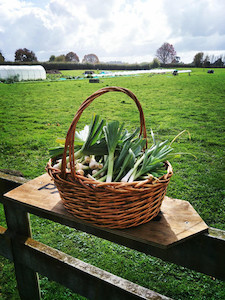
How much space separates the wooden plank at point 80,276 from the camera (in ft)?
4.19

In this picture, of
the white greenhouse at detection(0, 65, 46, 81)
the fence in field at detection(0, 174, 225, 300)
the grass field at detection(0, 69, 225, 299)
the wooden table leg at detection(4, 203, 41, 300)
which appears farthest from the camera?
the white greenhouse at detection(0, 65, 46, 81)

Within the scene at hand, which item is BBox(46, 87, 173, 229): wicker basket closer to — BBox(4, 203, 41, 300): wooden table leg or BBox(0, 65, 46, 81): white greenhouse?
BBox(4, 203, 41, 300): wooden table leg

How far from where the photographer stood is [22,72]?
2453cm

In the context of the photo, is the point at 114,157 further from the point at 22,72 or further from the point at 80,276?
the point at 22,72

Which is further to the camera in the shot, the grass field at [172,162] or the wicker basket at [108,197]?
the grass field at [172,162]

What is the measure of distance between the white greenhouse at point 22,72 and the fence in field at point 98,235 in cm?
2424

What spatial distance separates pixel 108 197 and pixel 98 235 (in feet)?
1.04

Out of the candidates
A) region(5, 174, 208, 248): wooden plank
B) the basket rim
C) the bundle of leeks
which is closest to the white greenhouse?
region(5, 174, 208, 248): wooden plank

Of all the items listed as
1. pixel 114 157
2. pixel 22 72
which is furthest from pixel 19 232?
pixel 22 72

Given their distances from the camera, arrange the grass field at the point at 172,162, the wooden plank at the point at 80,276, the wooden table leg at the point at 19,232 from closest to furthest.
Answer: the wooden plank at the point at 80,276
the wooden table leg at the point at 19,232
the grass field at the point at 172,162

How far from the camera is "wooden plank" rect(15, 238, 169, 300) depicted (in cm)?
128

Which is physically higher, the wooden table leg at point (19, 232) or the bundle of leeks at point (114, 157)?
the bundle of leeks at point (114, 157)

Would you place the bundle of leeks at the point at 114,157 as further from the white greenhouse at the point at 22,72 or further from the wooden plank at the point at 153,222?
the white greenhouse at the point at 22,72

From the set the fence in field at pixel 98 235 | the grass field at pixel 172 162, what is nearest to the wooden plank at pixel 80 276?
the fence in field at pixel 98 235
